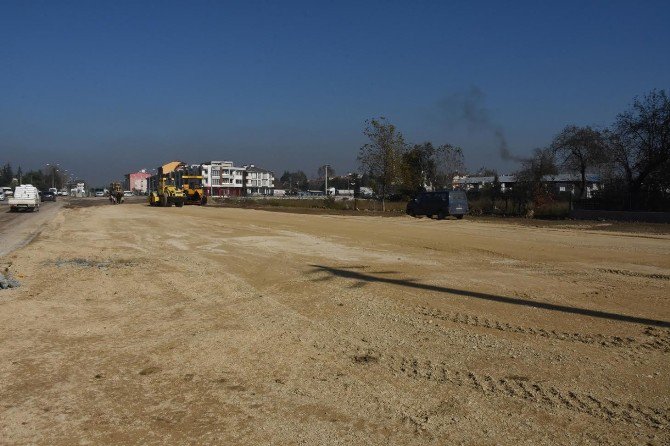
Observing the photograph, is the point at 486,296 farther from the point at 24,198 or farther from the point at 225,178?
the point at 225,178

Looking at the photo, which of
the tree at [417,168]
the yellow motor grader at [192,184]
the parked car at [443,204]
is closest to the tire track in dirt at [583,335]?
the parked car at [443,204]

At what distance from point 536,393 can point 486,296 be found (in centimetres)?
471

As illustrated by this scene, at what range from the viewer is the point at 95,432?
4.73 metres

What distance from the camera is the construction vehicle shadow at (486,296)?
8266 millimetres

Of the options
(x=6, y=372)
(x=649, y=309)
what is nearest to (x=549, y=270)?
(x=649, y=309)

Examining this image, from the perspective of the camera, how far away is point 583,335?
7391 mm

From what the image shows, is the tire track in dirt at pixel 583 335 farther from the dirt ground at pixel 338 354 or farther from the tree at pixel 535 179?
the tree at pixel 535 179

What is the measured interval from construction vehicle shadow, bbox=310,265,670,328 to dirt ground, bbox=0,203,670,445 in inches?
2.7

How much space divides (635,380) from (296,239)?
52.9 feet

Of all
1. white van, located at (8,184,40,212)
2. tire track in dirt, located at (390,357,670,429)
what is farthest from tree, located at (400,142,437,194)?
tire track in dirt, located at (390,357,670,429)

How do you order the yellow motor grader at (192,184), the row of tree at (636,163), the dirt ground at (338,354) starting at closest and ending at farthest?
the dirt ground at (338,354) → the row of tree at (636,163) → the yellow motor grader at (192,184)

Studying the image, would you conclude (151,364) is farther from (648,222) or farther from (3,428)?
(648,222)

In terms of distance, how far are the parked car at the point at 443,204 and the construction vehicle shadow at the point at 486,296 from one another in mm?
23867

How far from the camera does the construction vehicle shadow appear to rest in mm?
8266
